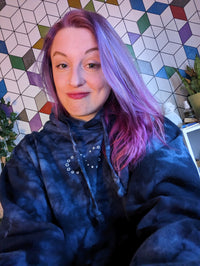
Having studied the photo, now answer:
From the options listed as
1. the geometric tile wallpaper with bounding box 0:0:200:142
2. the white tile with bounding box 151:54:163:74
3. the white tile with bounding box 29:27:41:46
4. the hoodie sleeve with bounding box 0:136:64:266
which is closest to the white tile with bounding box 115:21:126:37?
the geometric tile wallpaper with bounding box 0:0:200:142

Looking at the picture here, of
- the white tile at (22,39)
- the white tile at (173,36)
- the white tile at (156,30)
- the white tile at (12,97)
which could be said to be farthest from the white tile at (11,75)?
the white tile at (173,36)

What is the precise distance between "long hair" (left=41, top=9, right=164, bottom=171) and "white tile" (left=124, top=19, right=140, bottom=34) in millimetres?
1656

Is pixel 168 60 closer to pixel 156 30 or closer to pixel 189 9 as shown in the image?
pixel 156 30

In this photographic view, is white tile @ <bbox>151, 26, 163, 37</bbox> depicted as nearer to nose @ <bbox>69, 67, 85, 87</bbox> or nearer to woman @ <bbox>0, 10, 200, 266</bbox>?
woman @ <bbox>0, 10, 200, 266</bbox>

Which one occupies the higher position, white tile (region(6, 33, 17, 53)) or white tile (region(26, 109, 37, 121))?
white tile (region(6, 33, 17, 53))

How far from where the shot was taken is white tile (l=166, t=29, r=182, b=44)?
2355 mm

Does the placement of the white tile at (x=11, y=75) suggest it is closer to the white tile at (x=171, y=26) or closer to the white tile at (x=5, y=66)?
the white tile at (x=5, y=66)

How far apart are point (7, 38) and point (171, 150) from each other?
87.7 inches

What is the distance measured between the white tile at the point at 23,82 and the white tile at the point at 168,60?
4.31 ft

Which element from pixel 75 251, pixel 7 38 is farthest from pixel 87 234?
pixel 7 38

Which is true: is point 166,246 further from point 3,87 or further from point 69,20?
point 3,87

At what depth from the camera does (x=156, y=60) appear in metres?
2.36

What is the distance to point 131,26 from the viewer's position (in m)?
2.38

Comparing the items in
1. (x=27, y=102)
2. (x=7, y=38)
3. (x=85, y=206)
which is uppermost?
(x=7, y=38)
